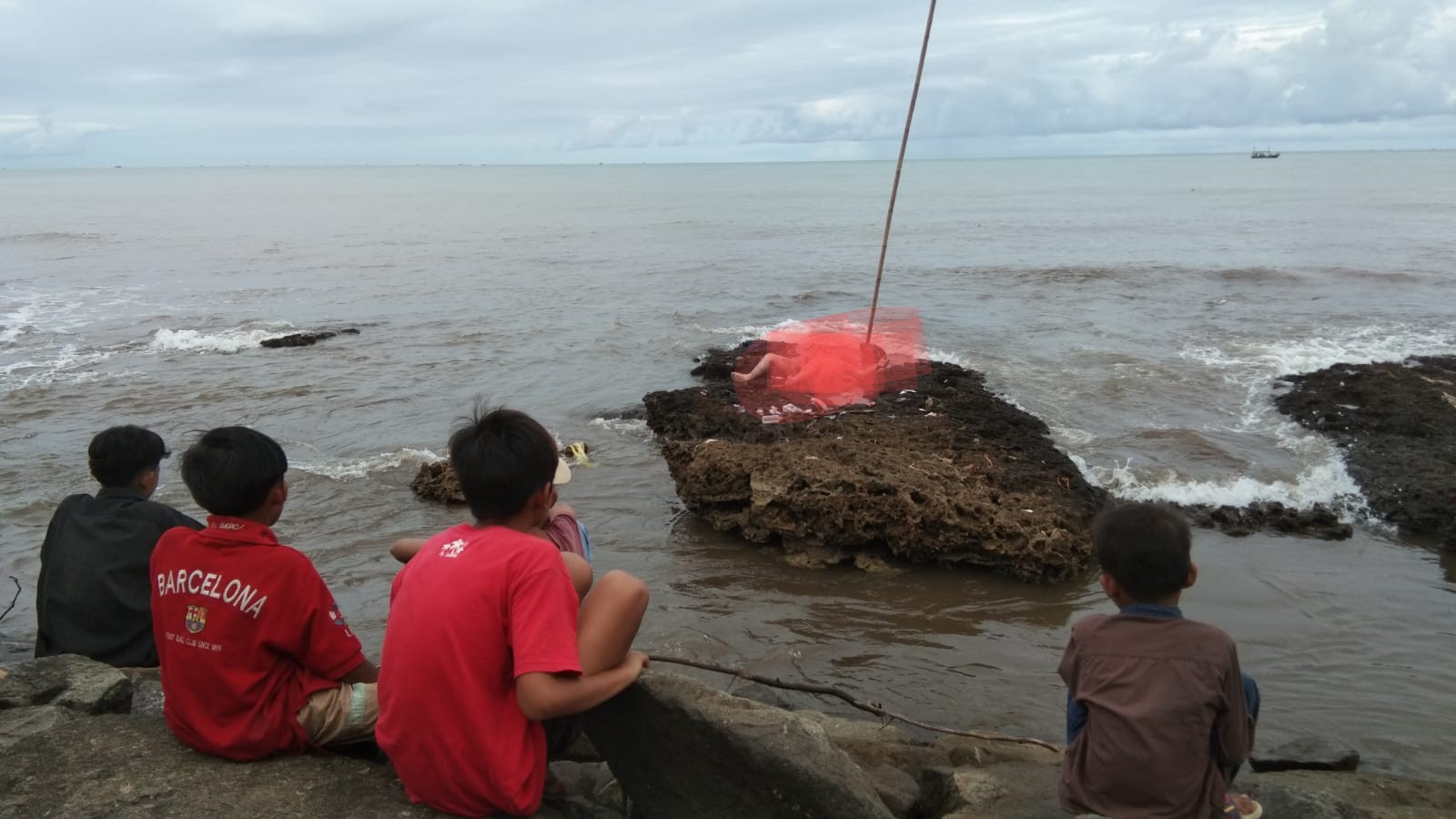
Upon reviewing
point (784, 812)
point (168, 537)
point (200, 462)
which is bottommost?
point (784, 812)

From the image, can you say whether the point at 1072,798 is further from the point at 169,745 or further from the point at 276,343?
the point at 276,343

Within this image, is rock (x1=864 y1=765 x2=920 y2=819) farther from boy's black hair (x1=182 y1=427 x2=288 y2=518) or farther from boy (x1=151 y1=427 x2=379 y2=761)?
boy's black hair (x1=182 y1=427 x2=288 y2=518)

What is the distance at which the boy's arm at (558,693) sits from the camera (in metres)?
2.45

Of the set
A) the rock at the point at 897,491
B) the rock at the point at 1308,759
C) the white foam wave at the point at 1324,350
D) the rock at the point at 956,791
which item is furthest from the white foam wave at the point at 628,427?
the white foam wave at the point at 1324,350

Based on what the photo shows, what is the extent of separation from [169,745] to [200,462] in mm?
952

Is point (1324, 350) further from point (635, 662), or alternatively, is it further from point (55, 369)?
point (55, 369)

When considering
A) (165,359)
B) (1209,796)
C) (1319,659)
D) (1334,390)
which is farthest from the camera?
(165,359)

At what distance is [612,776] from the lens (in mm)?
3574

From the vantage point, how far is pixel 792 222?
44.7 meters

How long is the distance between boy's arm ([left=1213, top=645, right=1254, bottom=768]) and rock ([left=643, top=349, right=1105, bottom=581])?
3.46m

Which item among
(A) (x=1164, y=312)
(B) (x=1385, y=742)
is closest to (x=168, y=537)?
(B) (x=1385, y=742)

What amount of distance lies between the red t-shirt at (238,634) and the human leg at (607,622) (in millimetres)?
884

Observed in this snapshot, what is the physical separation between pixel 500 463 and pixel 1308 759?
12.2ft

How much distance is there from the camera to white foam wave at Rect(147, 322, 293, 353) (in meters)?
15.0
